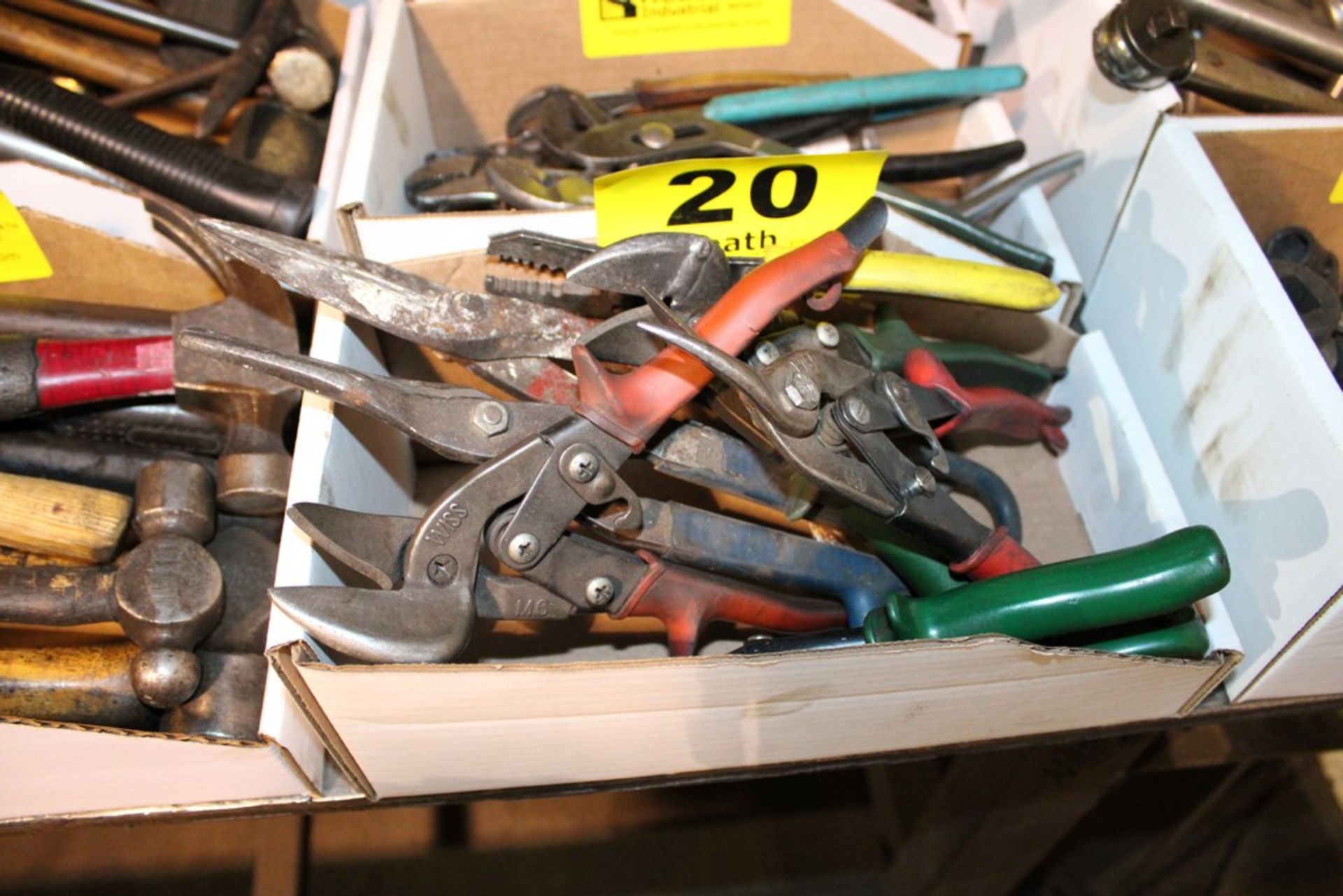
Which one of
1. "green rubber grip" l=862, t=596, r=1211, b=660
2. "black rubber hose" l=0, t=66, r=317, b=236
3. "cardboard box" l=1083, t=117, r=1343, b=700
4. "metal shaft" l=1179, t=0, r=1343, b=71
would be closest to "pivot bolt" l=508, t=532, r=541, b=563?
"green rubber grip" l=862, t=596, r=1211, b=660

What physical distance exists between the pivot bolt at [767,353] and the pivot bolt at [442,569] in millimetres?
234

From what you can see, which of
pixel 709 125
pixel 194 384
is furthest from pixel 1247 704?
pixel 194 384

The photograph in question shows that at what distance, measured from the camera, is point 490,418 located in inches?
25.3

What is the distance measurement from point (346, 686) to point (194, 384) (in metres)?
0.29

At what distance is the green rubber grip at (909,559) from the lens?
74 cm

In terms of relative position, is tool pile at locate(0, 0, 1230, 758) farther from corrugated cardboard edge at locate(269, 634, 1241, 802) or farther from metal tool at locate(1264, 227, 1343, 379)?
metal tool at locate(1264, 227, 1343, 379)

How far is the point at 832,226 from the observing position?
0.74 meters

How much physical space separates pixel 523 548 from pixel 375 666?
4.2 inches

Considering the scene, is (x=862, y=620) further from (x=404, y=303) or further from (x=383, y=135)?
(x=383, y=135)

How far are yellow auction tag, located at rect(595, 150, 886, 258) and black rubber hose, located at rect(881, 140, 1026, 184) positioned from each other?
27cm

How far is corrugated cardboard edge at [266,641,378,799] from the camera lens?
57 centimetres

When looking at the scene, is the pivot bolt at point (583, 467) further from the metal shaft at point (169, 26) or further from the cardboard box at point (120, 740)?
the metal shaft at point (169, 26)

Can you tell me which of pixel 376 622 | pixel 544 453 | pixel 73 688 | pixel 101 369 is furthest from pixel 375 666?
pixel 101 369

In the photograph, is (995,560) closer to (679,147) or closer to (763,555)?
(763,555)
